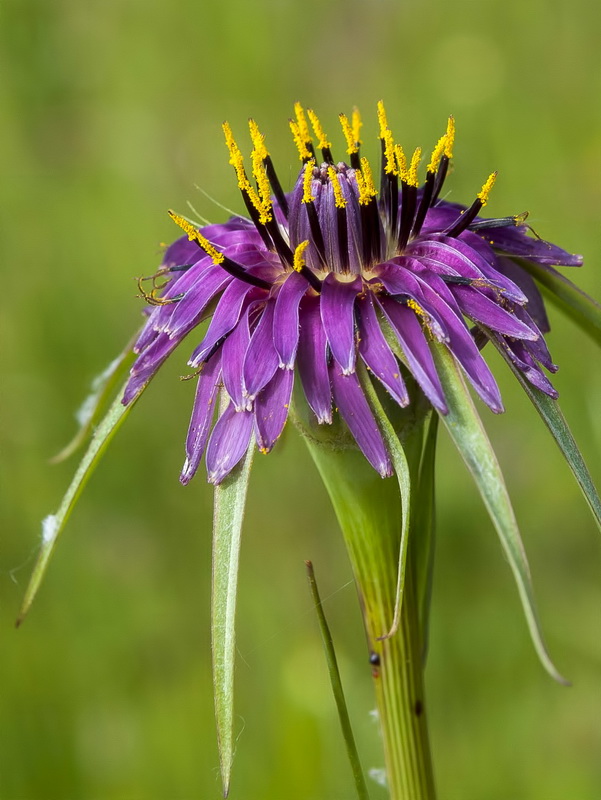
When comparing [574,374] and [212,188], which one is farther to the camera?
[212,188]

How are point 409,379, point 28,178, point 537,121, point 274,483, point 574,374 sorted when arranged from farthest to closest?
point 28,178 < point 537,121 < point 274,483 < point 574,374 < point 409,379

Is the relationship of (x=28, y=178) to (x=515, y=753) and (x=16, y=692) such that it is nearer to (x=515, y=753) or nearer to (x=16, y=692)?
(x=16, y=692)

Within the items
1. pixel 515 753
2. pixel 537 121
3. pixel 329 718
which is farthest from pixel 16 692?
pixel 537 121

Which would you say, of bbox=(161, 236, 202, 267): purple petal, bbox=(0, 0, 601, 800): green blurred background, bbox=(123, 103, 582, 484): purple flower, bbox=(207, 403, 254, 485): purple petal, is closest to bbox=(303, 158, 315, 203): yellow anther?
bbox=(123, 103, 582, 484): purple flower

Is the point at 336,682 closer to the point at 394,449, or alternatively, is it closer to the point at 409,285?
the point at 394,449

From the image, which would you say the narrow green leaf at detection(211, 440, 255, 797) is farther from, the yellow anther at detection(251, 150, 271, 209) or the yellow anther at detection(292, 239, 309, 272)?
the yellow anther at detection(251, 150, 271, 209)

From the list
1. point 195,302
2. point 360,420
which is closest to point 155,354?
point 195,302
